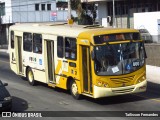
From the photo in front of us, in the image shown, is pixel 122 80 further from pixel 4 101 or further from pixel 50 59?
pixel 50 59

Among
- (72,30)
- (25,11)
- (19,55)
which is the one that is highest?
(25,11)

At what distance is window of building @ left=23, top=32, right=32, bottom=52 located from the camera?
22.9 m

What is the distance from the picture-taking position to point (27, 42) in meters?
23.1

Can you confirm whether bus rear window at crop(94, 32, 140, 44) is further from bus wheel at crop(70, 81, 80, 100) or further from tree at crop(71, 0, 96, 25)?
tree at crop(71, 0, 96, 25)

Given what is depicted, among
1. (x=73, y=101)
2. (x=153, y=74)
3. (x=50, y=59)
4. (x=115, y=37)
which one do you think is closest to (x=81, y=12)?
(x=153, y=74)

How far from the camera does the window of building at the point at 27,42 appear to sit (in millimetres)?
22853

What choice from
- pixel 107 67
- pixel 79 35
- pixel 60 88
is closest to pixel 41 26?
→ pixel 60 88

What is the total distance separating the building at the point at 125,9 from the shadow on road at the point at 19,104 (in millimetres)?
35684

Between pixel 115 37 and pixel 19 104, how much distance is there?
4.46 meters

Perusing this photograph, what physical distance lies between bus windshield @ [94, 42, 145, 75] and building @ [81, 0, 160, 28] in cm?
3539

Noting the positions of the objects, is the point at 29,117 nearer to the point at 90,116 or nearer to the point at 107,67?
the point at 90,116

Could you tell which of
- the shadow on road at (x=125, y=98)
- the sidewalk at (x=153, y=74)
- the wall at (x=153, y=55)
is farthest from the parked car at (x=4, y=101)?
the wall at (x=153, y=55)

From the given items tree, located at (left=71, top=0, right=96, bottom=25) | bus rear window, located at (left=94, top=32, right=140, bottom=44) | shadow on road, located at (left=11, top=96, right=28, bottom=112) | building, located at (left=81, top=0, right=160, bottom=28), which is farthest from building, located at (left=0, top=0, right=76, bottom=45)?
bus rear window, located at (left=94, top=32, right=140, bottom=44)

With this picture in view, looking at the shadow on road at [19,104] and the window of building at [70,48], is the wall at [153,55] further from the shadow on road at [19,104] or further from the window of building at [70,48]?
the shadow on road at [19,104]
